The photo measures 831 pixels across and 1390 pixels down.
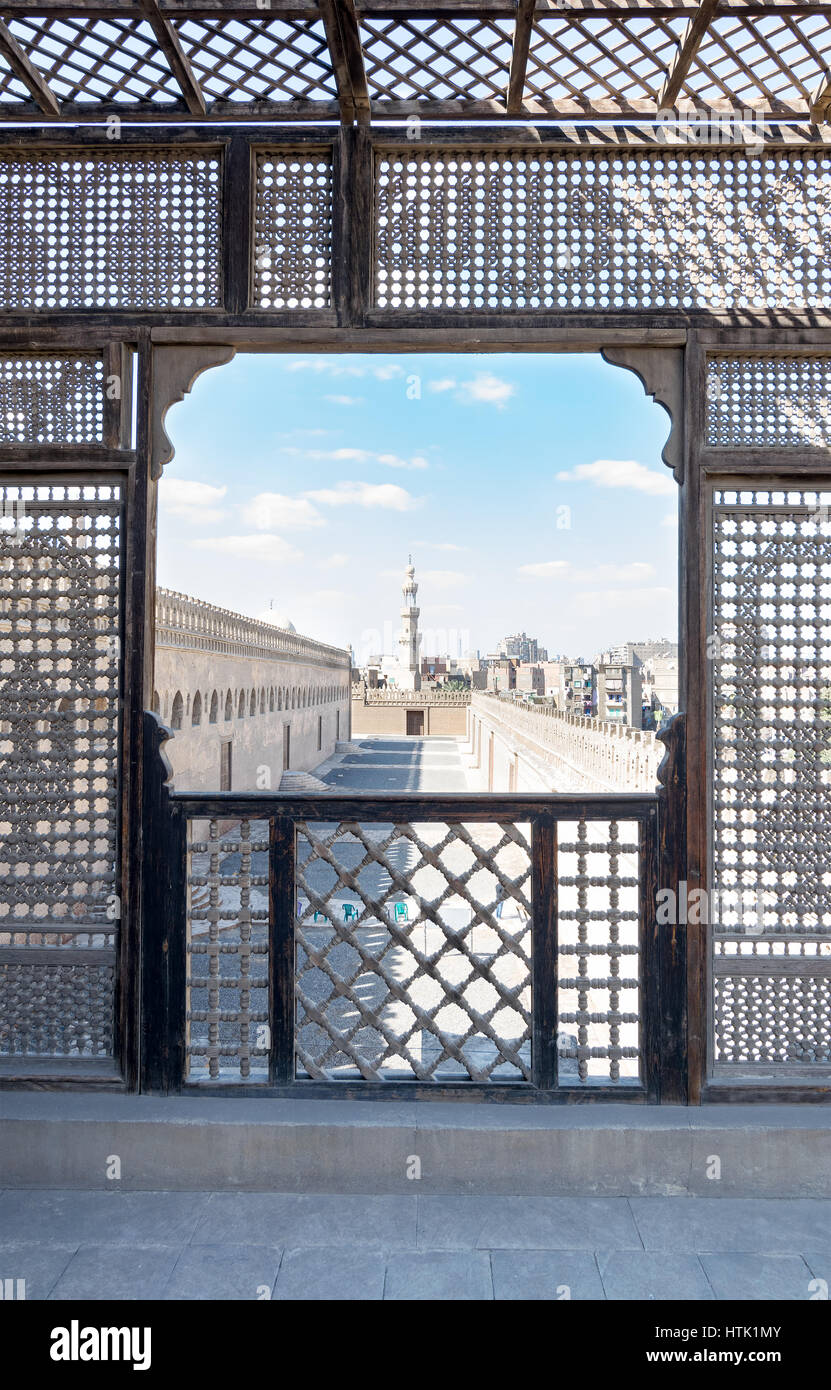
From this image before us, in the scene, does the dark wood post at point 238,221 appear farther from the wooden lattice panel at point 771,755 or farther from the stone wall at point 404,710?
the stone wall at point 404,710

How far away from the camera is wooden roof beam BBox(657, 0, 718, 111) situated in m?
2.34

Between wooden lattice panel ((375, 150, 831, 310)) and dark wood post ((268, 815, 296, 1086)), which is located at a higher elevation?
wooden lattice panel ((375, 150, 831, 310))

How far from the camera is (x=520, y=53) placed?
247cm

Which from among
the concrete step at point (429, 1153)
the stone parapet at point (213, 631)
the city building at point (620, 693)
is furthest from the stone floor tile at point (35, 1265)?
the city building at point (620, 693)

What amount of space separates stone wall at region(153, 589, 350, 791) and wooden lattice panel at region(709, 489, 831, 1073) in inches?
248

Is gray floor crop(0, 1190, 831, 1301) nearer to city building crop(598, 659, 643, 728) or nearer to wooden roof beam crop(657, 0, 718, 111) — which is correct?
wooden roof beam crop(657, 0, 718, 111)

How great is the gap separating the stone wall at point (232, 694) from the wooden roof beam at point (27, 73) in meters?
5.89

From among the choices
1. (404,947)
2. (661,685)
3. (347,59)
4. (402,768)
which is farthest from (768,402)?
(661,685)

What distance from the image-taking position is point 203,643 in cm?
1739

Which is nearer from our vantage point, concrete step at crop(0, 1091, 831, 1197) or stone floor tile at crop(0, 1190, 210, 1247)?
stone floor tile at crop(0, 1190, 210, 1247)

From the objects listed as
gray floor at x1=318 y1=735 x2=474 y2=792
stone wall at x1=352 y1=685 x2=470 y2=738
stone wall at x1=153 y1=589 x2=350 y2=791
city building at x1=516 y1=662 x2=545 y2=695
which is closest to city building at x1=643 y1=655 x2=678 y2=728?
gray floor at x1=318 y1=735 x2=474 y2=792

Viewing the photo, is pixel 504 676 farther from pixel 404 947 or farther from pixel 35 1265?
pixel 35 1265

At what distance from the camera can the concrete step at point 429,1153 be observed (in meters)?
2.52

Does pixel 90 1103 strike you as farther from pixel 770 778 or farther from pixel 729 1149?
pixel 770 778
